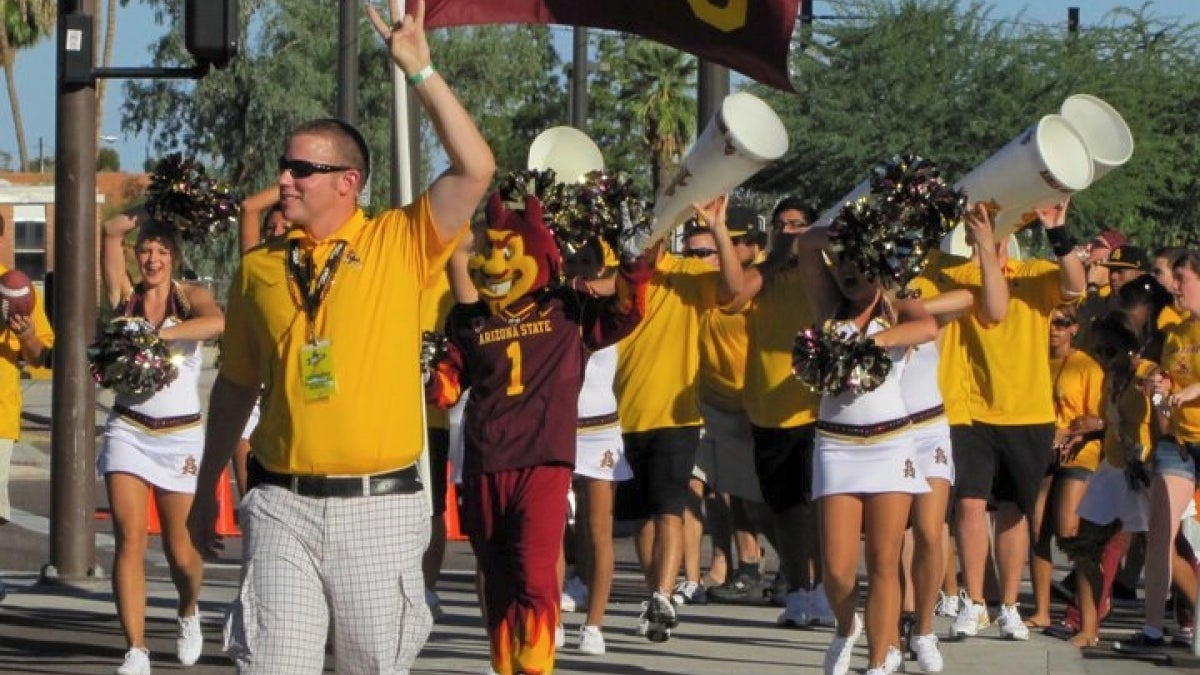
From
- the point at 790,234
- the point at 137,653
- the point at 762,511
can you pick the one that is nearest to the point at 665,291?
the point at 790,234

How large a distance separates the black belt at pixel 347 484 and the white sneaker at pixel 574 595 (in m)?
6.09

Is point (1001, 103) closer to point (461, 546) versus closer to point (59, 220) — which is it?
point (461, 546)

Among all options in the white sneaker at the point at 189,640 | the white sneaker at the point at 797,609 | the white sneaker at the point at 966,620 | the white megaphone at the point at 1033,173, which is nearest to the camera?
the white megaphone at the point at 1033,173

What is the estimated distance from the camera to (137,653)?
987cm

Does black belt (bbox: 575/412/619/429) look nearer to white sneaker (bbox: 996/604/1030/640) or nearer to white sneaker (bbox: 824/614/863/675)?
white sneaker (bbox: 824/614/863/675)

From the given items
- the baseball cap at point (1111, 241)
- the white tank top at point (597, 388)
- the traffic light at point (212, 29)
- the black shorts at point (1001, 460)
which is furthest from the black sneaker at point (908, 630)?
the traffic light at point (212, 29)

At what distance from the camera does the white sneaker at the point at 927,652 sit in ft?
34.1

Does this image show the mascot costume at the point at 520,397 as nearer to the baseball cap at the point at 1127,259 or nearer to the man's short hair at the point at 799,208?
the man's short hair at the point at 799,208

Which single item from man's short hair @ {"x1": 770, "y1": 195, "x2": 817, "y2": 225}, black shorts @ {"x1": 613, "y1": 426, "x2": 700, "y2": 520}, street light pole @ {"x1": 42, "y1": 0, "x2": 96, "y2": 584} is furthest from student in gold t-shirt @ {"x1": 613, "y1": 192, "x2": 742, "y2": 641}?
→ street light pole @ {"x1": 42, "y1": 0, "x2": 96, "y2": 584}

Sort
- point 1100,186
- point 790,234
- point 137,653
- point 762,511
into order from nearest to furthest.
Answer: point 137,653 < point 790,234 < point 762,511 < point 1100,186

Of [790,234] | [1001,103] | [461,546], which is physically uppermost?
[1001,103]

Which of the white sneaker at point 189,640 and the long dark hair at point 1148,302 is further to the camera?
the long dark hair at point 1148,302

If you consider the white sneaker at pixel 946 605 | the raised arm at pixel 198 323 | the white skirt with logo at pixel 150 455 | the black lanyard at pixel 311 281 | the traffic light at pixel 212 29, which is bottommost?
the white sneaker at pixel 946 605

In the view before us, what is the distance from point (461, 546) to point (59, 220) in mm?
4622
